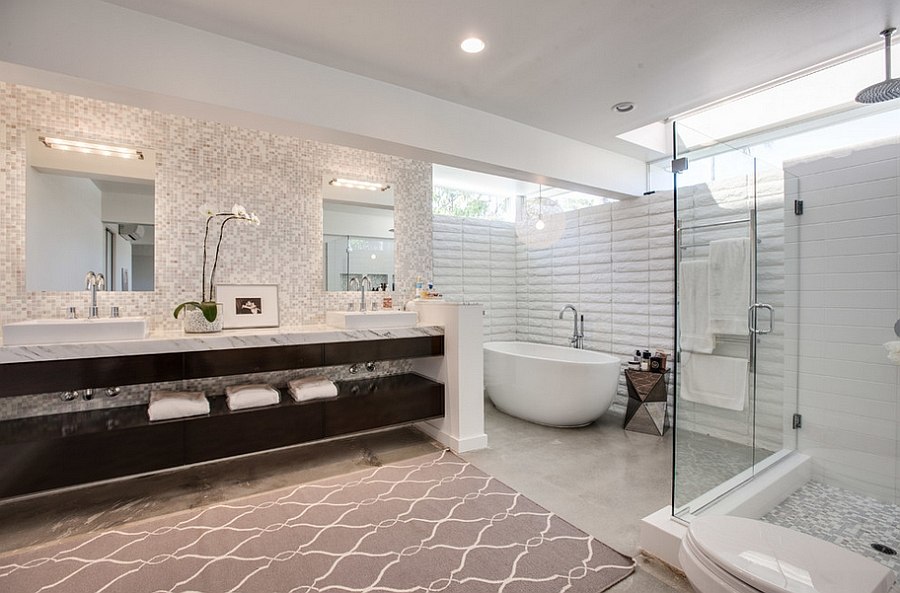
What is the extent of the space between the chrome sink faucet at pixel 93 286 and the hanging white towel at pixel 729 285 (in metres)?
3.38

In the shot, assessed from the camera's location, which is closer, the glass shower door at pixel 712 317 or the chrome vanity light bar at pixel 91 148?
the glass shower door at pixel 712 317

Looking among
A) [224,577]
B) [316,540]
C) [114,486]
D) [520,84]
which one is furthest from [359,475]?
[520,84]

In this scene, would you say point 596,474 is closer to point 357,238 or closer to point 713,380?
point 713,380

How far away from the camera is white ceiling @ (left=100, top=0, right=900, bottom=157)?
1.98 metres

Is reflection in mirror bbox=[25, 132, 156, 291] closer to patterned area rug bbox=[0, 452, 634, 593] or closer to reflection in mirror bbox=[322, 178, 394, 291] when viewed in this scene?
reflection in mirror bbox=[322, 178, 394, 291]

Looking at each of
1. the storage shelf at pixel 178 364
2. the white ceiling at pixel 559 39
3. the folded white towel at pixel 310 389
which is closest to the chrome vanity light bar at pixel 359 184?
the white ceiling at pixel 559 39

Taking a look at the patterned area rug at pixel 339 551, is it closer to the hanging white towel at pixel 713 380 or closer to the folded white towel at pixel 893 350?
the hanging white towel at pixel 713 380

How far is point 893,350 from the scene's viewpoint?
7.36ft

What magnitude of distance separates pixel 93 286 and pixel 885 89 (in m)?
4.26

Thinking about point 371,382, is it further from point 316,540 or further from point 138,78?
Answer: point 138,78

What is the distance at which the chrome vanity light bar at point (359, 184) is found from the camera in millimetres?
3553

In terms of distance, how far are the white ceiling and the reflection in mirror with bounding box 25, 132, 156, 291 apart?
114cm

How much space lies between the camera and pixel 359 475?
9.36 feet

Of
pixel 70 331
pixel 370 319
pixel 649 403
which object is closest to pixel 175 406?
pixel 70 331
